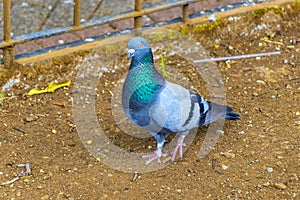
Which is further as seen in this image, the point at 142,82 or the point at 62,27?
the point at 62,27

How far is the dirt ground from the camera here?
3645 millimetres

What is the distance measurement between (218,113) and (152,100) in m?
0.54

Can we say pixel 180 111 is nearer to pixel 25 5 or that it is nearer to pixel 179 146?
pixel 179 146

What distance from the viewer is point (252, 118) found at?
423 cm

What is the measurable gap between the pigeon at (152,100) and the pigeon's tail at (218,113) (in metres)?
0.12

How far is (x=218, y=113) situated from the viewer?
4012mm

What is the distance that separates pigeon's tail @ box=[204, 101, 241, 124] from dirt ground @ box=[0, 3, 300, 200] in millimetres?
121

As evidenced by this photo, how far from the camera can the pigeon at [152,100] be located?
3.67m

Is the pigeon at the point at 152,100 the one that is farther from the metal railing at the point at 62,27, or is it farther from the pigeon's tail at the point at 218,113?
the metal railing at the point at 62,27

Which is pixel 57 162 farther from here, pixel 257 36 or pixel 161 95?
pixel 257 36

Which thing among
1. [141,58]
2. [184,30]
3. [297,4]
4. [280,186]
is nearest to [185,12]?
[184,30]

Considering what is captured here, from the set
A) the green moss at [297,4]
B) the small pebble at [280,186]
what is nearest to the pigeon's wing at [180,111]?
the small pebble at [280,186]

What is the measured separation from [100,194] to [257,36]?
7.16 feet

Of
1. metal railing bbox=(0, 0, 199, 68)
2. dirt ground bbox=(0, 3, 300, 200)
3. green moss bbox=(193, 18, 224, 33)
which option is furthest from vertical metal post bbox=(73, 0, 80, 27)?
green moss bbox=(193, 18, 224, 33)
